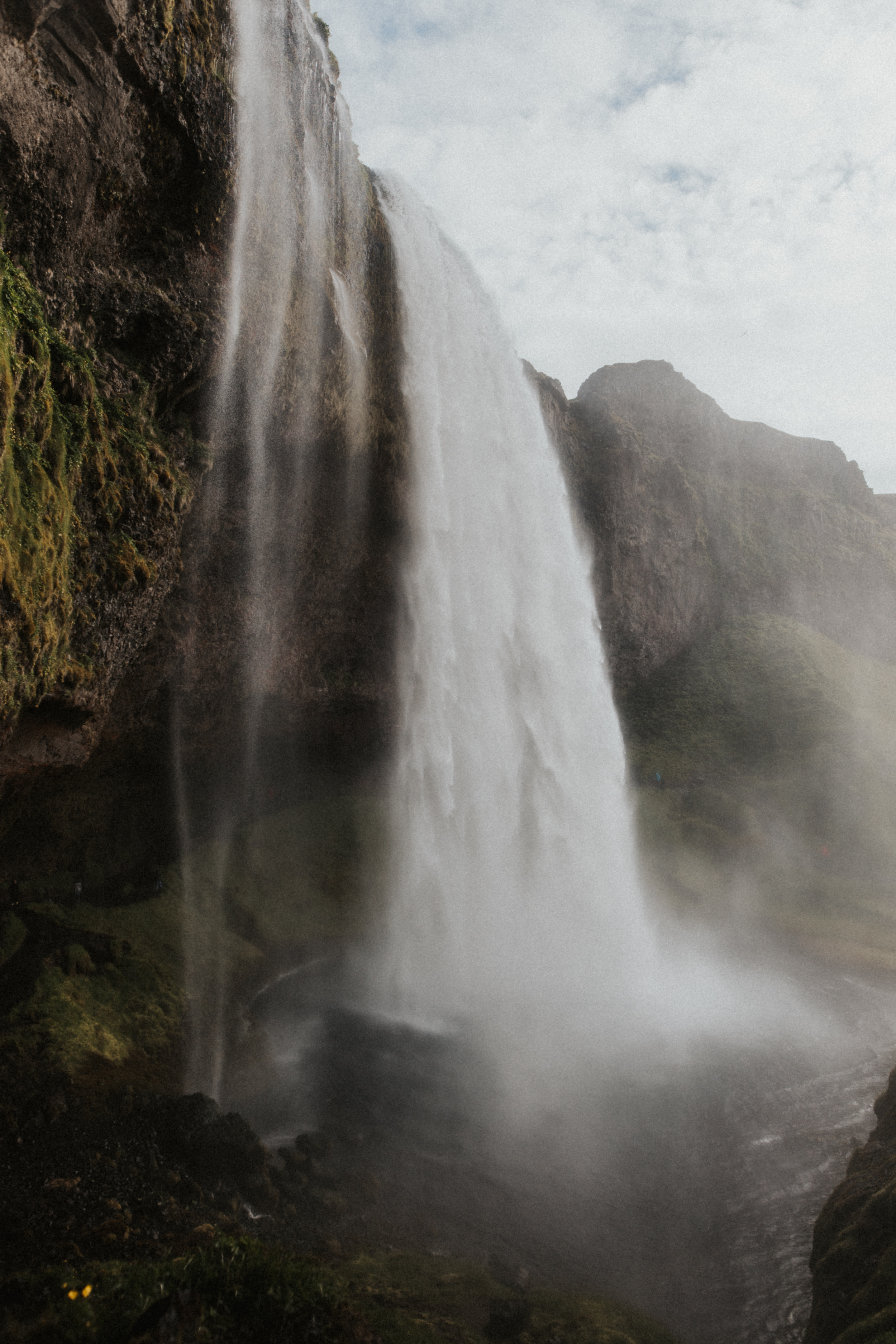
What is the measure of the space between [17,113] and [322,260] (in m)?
9.92

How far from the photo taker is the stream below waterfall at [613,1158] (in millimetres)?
10336

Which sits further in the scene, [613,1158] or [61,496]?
[613,1158]

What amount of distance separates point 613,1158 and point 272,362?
19.8 m

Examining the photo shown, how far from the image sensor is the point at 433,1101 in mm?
14852

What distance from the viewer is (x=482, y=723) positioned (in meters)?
25.8

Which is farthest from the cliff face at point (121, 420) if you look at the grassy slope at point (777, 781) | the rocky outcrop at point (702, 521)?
the grassy slope at point (777, 781)

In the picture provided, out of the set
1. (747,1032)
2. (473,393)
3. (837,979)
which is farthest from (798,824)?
(473,393)

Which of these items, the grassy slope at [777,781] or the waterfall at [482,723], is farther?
the grassy slope at [777,781]

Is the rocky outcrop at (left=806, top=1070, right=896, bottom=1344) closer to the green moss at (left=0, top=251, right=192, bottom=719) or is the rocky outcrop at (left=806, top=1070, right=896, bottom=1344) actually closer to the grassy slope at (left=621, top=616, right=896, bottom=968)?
the green moss at (left=0, top=251, right=192, bottom=719)

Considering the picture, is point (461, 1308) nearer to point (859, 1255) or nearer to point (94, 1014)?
point (859, 1255)

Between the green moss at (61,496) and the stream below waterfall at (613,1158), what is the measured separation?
33.5 ft

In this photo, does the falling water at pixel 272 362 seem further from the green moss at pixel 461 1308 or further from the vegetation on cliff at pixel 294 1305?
the vegetation on cliff at pixel 294 1305

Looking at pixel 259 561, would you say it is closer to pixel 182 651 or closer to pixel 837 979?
pixel 182 651

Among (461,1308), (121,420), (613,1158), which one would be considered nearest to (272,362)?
(121,420)
